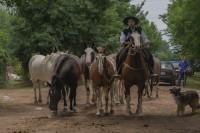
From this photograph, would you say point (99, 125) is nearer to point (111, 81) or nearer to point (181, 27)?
point (111, 81)

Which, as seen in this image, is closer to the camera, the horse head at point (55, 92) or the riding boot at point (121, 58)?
the riding boot at point (121, 58)

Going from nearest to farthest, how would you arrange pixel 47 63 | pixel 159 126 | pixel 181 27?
pixel 159 126 < pixel 47 63 < pixel 181 27

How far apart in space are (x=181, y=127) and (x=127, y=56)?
3.17 m

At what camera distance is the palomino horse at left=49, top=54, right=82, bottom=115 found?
1382 centimetres

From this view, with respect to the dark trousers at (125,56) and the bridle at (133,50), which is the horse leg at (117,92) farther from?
the bridle at (133,50)

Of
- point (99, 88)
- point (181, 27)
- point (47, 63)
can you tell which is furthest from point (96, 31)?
point (99, 88)

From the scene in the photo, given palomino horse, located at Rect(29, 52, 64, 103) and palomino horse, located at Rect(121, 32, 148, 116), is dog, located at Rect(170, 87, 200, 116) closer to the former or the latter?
palomino horse, located at Rect(121, 32, 148, 116)

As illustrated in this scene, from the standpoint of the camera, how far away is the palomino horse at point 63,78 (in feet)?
45.3

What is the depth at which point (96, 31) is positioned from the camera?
32.0 m

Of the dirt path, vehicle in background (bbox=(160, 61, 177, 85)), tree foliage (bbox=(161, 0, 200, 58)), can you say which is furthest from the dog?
vehicle in background (bbox=(160, 61, 177, 85))

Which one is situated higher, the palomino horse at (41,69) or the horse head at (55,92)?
the palomino horse at (41,69)

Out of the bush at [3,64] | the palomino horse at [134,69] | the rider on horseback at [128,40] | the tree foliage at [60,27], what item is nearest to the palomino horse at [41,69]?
the rider on horseback at [128,40]

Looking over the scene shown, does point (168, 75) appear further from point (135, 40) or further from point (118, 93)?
point (135, 40)

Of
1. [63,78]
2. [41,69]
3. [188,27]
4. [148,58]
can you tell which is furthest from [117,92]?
[188,27]
